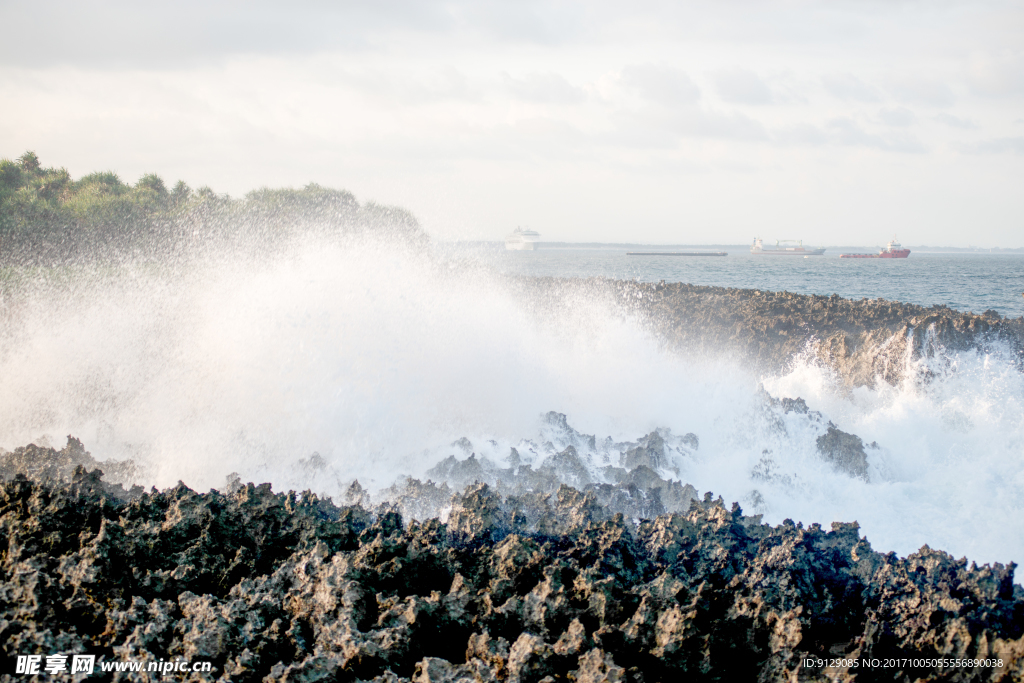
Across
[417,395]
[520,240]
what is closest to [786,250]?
[520,240]

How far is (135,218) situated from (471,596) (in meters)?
26.1

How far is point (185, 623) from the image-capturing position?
346cm

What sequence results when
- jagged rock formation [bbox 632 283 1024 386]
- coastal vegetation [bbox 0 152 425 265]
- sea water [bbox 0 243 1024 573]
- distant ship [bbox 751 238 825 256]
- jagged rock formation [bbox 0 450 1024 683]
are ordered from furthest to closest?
distant ship [bbox 751 238 825 256], coastal vegetation [bbox 0 152 425 265], jagged rock formation [bbox 632 283 1024 386], sea water [bbox 0 243 1024 573], jagged rock formation [bbox 0 450 1024 683]

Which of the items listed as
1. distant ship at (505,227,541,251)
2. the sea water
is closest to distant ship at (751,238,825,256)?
distant ship at (505,227,541,251)

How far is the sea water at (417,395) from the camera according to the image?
28.5ft

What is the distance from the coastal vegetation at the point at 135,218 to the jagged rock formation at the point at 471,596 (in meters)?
10.8

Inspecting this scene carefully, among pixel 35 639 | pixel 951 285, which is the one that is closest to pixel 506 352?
pixel 35 639

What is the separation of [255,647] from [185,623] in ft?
1.37

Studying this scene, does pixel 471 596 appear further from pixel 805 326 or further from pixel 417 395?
pixel 805 326

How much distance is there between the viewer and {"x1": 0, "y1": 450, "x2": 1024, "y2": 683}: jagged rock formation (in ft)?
11.1

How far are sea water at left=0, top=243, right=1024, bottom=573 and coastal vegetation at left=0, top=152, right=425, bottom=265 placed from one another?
3.09 metres

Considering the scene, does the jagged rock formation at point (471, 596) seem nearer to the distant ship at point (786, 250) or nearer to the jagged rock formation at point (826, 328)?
the jagged rock formation at point (826, 328)

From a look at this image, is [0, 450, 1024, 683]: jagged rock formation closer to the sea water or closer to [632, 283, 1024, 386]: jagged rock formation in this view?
the sea water

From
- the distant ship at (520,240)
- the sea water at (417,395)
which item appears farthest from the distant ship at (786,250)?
the sea water at (417,395)
